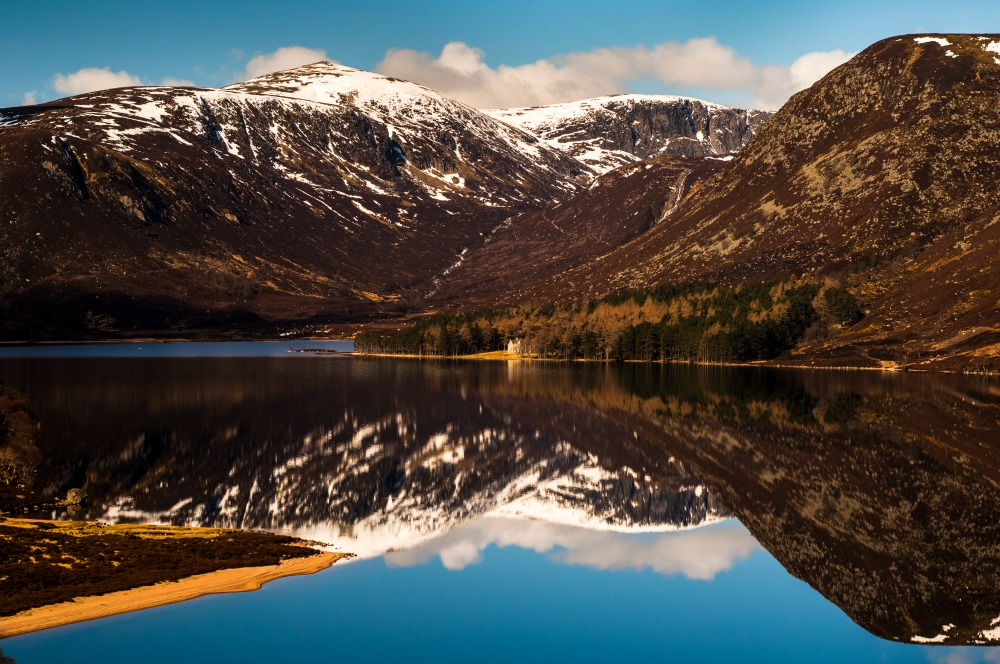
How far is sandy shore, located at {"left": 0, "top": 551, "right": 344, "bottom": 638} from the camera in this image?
3717cm

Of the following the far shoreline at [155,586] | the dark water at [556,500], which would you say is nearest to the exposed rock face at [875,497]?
the dark water at [556,500]

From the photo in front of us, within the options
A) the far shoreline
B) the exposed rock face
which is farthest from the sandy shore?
the exposed rock face

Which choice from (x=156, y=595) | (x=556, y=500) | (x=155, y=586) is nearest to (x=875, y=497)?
(x=556, y=500)

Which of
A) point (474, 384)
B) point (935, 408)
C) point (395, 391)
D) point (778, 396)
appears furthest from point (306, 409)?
point (935, 408)

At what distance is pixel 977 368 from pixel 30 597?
584 ft

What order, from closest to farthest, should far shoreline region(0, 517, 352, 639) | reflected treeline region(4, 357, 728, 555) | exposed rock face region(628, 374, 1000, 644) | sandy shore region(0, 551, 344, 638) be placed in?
sandy shore region(0, 551, 344, 638) → far shoreline region(0, 517, 352, 639) → exposed rock face region(628, 374, 1000, 644) → reflected treeline region(4, 357, 728, 555)

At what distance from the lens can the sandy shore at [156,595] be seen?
37166mm

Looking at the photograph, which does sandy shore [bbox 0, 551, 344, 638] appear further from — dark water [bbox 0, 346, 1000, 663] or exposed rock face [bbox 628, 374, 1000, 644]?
exposed rock face [bbox 628, 374, 1000, 644]

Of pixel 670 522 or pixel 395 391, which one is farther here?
pixel 395 391

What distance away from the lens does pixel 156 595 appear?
41.5 m

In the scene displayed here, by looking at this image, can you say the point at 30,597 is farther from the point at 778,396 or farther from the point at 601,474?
the point at 778,396

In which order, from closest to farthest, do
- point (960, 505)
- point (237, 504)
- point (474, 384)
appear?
point (960, 505) → point (237, 504) → point (474, 384)

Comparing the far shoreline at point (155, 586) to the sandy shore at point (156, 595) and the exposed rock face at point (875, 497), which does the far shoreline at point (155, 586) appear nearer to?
the sandy shore at point (156, 595)

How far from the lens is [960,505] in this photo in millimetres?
59531
